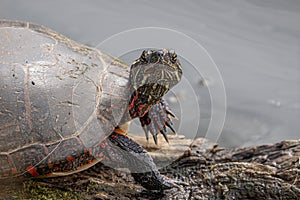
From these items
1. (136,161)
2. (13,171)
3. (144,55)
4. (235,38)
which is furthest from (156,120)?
(235,38)

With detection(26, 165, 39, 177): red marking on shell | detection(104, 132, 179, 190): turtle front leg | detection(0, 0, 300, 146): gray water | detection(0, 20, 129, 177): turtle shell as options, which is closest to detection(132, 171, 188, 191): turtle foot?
detection(104, 132, 179, 190): turtle front leg

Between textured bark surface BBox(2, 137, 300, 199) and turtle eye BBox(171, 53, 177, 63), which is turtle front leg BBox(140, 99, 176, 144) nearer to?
textured bark surface BBox(2, 137, 300, 199)

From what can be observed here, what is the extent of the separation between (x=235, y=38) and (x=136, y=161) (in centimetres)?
302

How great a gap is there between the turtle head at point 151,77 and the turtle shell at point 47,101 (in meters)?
0.08

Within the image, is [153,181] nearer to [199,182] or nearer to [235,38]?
[199,182]

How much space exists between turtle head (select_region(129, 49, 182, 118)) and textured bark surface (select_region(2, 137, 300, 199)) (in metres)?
0.39

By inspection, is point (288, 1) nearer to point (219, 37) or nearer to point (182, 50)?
point (219, 37)

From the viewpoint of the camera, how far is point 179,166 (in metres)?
1.96

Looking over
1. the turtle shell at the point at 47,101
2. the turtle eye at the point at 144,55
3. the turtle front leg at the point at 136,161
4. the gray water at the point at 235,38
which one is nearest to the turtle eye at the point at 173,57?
the turtle eye at the point at 144,55

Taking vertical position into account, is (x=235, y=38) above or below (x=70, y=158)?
above

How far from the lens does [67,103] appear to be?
5.33ft

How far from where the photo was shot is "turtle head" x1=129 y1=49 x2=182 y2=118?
1.63m

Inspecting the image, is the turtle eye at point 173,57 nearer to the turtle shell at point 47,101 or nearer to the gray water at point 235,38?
the turtle shell at point 47,101

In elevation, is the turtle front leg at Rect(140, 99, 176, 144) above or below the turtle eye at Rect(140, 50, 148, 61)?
below
